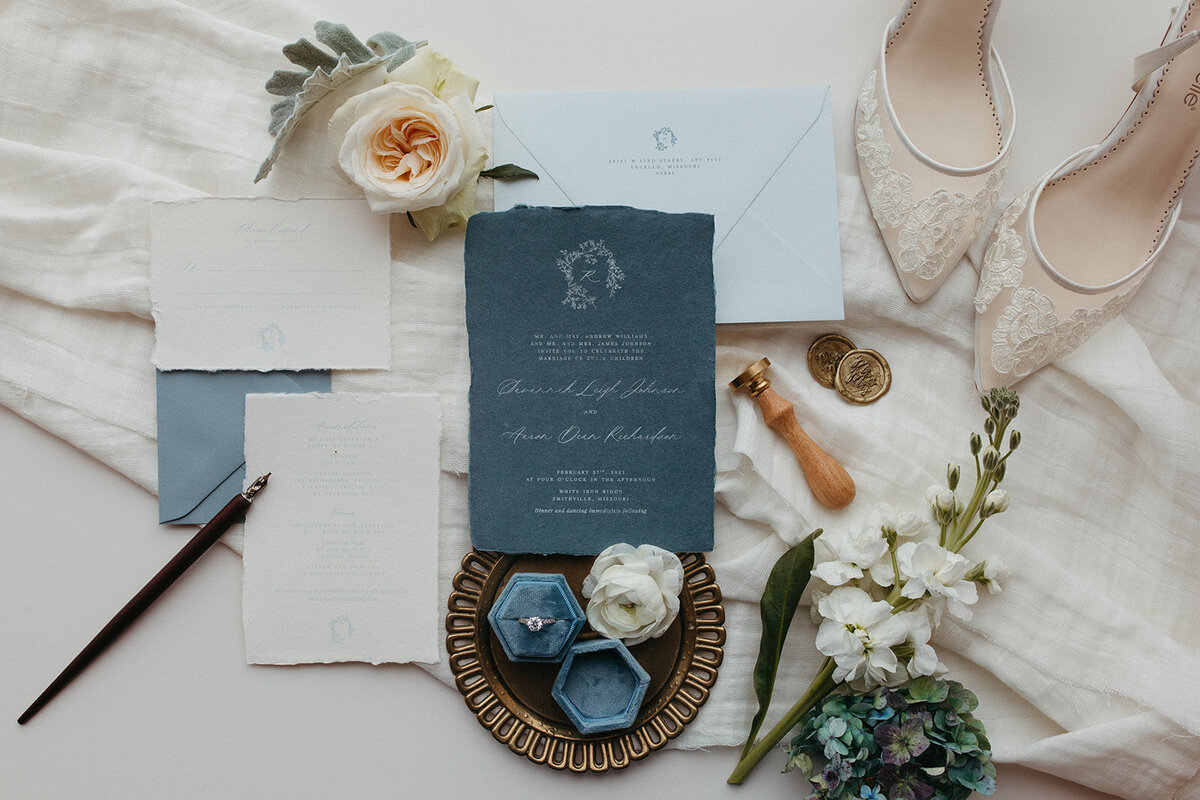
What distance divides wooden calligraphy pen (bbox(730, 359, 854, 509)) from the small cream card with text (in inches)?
15.6

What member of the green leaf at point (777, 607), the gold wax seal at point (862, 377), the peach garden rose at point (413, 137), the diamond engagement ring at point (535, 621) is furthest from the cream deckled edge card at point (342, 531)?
the gold wax seal at point (862, 377)

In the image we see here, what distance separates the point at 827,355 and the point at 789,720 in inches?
15.2

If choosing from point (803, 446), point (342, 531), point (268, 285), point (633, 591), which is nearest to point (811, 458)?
point (803, 446)

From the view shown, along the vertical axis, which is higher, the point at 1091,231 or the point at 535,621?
the point at 1091,231

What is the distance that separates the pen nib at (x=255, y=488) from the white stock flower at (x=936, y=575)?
66 cm

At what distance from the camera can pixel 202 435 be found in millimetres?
808

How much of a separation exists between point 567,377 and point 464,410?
12 centimetres

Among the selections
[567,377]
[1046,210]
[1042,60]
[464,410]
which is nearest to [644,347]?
[567,377]

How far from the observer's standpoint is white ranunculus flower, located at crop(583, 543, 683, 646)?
727mm

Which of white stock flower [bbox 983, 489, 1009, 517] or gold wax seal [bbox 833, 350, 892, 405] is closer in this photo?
white stock flower [bbox 983, 489, 1009, 517]

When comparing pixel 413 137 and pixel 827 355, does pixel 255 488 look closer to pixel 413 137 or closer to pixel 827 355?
pixel 413 137
